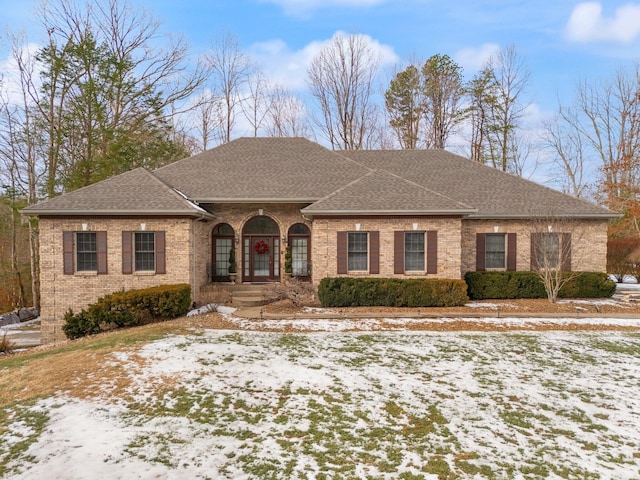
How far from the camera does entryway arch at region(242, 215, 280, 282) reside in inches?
625

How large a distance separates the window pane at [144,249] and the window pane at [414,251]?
925cm

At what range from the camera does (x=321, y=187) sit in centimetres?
1565

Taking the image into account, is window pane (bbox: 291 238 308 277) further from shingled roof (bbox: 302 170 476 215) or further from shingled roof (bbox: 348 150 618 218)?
shingled roof (bbox: 348 150 618 218)

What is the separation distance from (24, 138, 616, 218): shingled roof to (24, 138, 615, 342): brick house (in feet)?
0.22

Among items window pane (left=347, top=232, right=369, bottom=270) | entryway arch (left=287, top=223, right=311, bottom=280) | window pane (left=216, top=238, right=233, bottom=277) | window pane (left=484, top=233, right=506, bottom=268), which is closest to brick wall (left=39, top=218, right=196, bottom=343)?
window pane (left=216, top=238, right=233, bottom=277)

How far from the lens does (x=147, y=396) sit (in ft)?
19.2

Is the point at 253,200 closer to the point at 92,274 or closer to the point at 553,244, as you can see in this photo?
the point at 92,274

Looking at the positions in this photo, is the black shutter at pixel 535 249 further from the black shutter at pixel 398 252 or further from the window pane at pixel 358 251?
the window pane at pixel 358 251

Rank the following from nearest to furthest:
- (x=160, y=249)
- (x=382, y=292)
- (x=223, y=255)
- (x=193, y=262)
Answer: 1. (x=382, y=292)
2. (x=160, y=249)
3. (x=193, y=262)
4. (x=223, y=255)

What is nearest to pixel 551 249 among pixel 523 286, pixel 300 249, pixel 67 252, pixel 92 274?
pixel 523 286

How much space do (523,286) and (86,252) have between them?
16.4 metres

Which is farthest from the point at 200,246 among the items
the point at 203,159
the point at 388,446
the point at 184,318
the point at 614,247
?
the point at 614,247

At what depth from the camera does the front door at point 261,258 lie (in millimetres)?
15867

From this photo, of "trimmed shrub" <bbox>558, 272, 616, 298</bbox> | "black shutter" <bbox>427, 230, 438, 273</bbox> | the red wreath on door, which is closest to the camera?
"black shutter" <bbox>427, 230, 438, 273</bbox>
